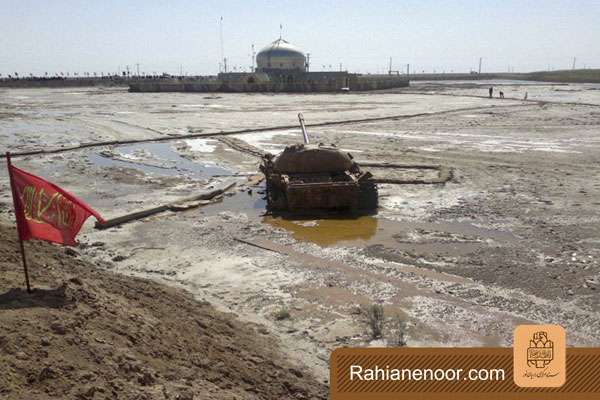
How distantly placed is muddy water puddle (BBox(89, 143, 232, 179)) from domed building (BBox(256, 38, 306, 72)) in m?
78.3

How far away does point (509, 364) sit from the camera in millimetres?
4484

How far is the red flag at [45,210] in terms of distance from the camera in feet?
17.0

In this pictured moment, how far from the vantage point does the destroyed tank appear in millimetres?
11484

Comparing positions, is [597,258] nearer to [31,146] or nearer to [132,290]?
[132,290]

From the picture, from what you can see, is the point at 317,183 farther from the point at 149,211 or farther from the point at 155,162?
the point at 155,162

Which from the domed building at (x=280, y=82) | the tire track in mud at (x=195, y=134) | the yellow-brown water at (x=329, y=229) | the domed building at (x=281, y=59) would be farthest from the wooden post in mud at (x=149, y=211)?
the domed building at (x=281, y=59)

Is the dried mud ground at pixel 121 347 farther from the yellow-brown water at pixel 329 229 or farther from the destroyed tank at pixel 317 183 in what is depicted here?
the destroyed tank at pixel 317 183

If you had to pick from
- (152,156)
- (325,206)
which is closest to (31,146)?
(152,156)

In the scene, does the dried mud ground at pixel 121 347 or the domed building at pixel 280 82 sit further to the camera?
the domed building at pixel 280 82

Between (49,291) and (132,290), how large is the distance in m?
1.39

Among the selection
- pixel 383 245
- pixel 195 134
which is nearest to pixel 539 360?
pixel 383 245

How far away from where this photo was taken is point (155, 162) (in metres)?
18.5

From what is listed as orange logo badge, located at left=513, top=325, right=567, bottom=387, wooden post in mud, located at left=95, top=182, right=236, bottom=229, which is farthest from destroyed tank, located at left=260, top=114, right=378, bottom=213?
orange logo badge, located at left=513, top=325, right=567, bottom=387

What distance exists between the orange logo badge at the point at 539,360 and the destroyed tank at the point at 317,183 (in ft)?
20.7
